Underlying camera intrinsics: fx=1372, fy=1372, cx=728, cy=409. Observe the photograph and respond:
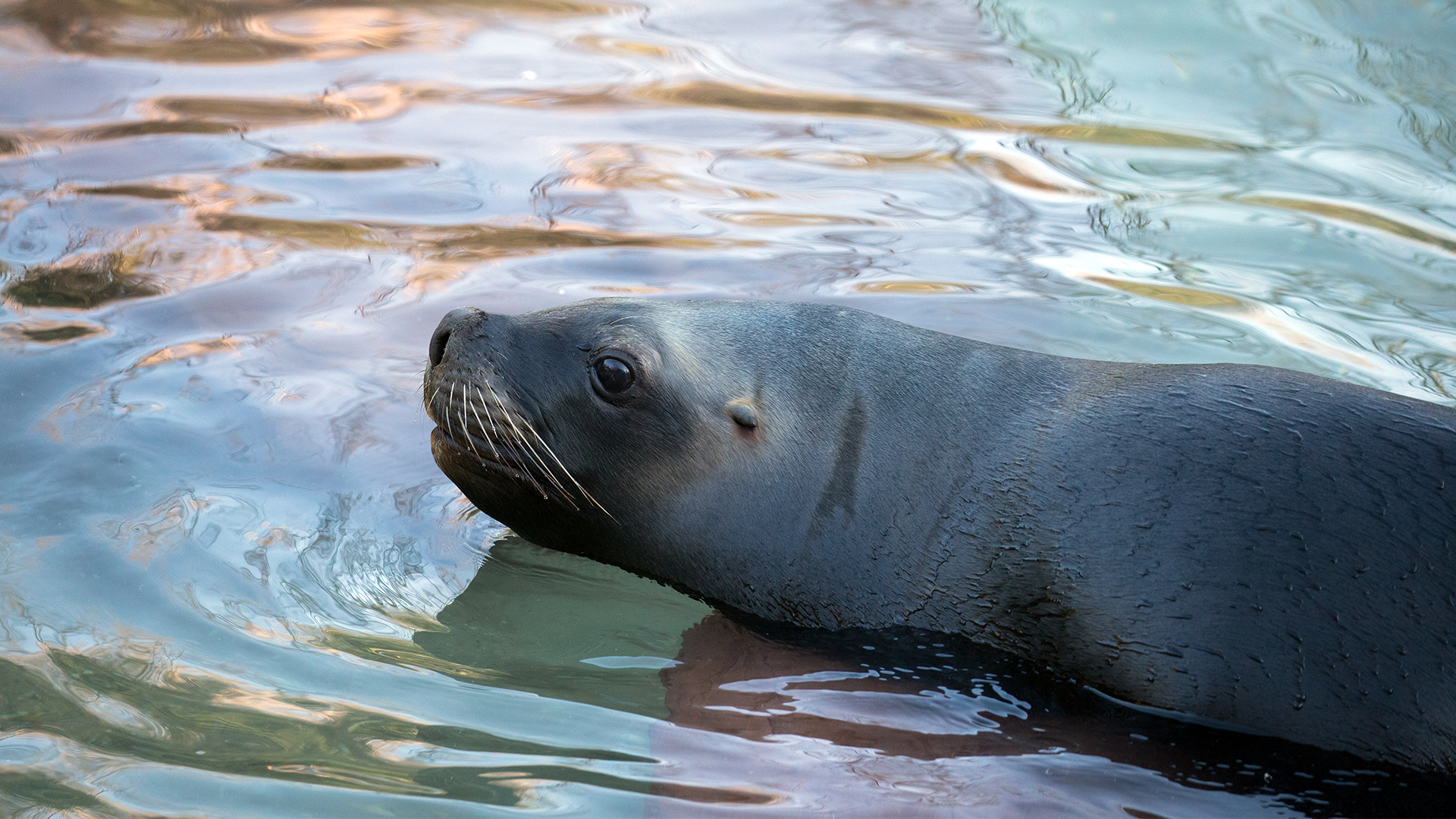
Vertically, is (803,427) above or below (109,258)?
above

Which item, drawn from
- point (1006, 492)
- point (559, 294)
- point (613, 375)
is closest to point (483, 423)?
point (613, 375)

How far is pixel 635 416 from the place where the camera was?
3742 millimetres

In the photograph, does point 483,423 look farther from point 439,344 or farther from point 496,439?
point 439,344

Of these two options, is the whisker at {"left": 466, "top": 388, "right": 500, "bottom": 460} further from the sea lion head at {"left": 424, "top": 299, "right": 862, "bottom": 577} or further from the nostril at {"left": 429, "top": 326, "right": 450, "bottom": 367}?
the nostril at {"left": 429, "top": 326, "right": 450, "bottom": 367}

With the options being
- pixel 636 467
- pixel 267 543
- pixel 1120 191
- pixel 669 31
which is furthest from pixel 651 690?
pixel 669 31

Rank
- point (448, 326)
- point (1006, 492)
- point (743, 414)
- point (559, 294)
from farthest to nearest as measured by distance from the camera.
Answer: point (559, 294) → point (448, 326) → point (743, 414) → point (1006, 492)

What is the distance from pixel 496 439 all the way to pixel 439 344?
13.0 inches

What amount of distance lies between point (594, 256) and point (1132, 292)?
2379 millimetres

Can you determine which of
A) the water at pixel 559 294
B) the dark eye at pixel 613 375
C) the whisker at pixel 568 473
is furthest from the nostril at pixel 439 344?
the water at pixel 559 294

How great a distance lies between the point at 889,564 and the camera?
3646 millimetres

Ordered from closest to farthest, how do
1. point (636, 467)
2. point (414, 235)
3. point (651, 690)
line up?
point (651, 690), point (636, 467), point (414, 235)

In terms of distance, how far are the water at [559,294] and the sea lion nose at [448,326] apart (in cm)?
66

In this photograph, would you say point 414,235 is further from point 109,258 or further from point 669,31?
point 669,31

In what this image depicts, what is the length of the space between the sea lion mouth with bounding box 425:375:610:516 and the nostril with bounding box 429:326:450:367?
69mm
